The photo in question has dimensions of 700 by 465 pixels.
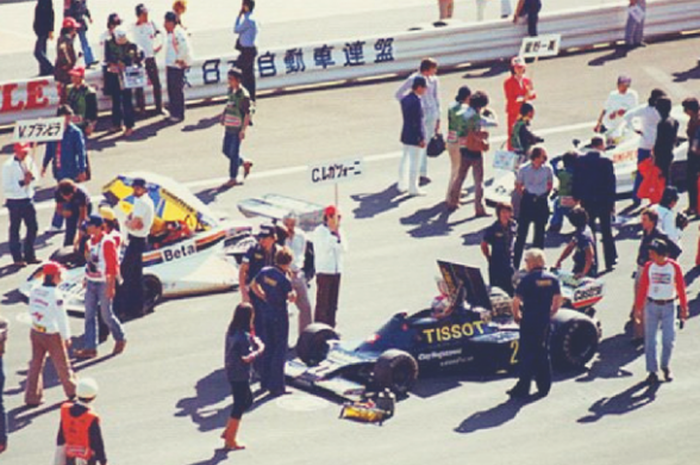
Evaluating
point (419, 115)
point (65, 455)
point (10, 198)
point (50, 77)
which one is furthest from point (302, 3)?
point (65, 455)

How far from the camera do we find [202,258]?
79.2 ft

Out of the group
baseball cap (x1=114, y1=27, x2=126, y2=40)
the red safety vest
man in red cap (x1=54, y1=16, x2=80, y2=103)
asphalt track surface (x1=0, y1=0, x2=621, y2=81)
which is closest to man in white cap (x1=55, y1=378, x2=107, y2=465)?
the red safety vest

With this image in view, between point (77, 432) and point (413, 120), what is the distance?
12.0 m

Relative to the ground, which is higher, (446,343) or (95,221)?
(95,221)

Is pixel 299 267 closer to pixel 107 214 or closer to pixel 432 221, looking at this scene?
pixel 107 214

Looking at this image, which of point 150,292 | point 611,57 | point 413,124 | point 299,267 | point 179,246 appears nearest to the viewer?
point 299,267

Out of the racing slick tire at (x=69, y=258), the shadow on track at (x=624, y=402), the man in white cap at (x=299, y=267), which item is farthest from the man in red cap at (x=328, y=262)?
the shadow on track at (x=624, y=402)

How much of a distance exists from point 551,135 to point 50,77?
8650mm

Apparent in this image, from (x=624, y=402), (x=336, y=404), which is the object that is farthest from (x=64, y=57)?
(x=624, y=402)

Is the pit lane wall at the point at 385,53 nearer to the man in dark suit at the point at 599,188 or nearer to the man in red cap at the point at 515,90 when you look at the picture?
the man in red cap at the point at 515,90

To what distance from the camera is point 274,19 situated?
41.3 meters

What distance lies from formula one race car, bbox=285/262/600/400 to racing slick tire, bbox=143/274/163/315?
106 inches

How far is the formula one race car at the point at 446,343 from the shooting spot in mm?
20375

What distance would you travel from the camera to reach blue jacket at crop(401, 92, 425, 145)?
2777cm
